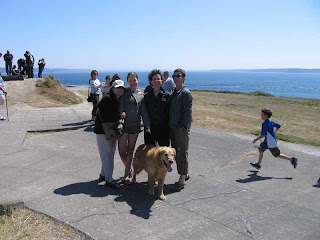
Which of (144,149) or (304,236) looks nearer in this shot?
(304,236)

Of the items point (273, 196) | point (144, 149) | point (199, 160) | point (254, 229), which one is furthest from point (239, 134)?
point (254, 229)

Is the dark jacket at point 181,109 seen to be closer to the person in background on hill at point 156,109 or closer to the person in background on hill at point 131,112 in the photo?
the person in background on hill at point 156,109

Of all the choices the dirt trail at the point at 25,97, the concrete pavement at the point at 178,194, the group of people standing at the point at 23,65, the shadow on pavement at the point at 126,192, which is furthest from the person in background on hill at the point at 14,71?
the shadow on pavement at the point at 126,192

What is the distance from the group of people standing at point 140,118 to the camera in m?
5.13

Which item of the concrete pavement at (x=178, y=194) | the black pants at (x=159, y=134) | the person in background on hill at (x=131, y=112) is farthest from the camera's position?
the black pants at (x=159, y=134)

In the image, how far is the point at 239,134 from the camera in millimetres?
10406

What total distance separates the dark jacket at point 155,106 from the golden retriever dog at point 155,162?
470mm

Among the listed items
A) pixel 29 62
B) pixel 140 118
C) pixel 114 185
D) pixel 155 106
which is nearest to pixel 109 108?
pixel 140 118

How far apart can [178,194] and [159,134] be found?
3.49ft

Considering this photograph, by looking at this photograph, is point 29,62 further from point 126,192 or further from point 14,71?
point 126,192

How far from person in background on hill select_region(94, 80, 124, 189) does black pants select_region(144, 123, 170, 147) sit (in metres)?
0.61

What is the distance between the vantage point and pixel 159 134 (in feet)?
18.0

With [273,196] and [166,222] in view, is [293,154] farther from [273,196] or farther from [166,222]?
[166,222]

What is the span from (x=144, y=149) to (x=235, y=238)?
2.10 meters
